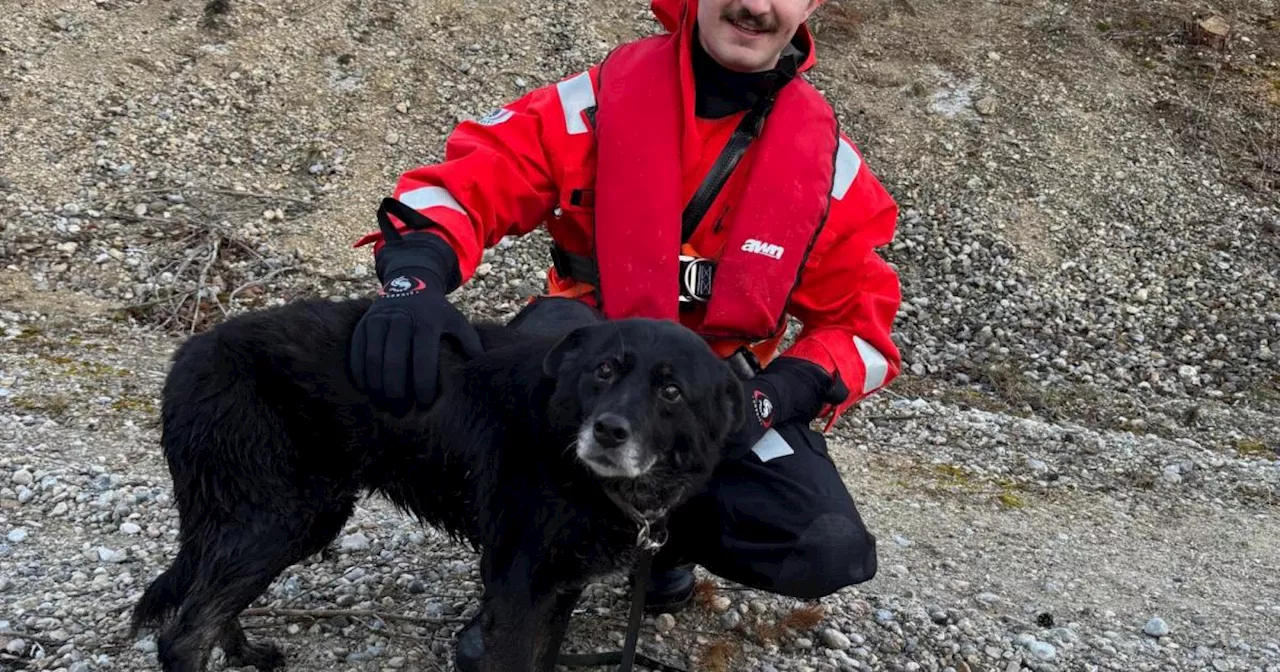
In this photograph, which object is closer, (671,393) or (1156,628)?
(671,393)

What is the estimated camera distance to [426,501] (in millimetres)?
3434

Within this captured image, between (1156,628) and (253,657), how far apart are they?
3.59 meters

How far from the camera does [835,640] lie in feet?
13.4

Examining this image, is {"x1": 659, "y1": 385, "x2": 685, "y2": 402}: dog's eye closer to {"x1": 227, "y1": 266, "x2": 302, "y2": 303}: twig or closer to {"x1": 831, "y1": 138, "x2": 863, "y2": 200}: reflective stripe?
{"x1": 831, "y1": 138, "x2": 863, "y2": 200}: reflective stripe

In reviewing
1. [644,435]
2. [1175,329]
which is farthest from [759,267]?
[1175,329]

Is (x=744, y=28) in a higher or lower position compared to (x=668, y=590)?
higher

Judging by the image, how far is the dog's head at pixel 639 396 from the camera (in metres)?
2.94

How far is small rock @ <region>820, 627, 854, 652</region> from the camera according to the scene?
407 cm

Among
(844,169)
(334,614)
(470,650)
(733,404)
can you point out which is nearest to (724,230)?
(844,169)

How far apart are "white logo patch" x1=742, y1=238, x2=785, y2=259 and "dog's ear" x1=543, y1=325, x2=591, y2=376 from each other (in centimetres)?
87

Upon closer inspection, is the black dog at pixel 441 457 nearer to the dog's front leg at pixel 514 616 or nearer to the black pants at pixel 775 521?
the dog's front leg at pixel 514 616

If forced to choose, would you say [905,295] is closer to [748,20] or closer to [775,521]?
[748,20]

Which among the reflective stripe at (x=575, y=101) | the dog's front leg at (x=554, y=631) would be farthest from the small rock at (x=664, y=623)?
the reflective stripe at (x=575, y=101)

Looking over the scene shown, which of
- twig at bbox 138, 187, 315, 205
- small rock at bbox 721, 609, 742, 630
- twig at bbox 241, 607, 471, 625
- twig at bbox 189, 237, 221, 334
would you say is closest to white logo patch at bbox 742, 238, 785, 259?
small rock at bbox 721, 609, 742, 630
